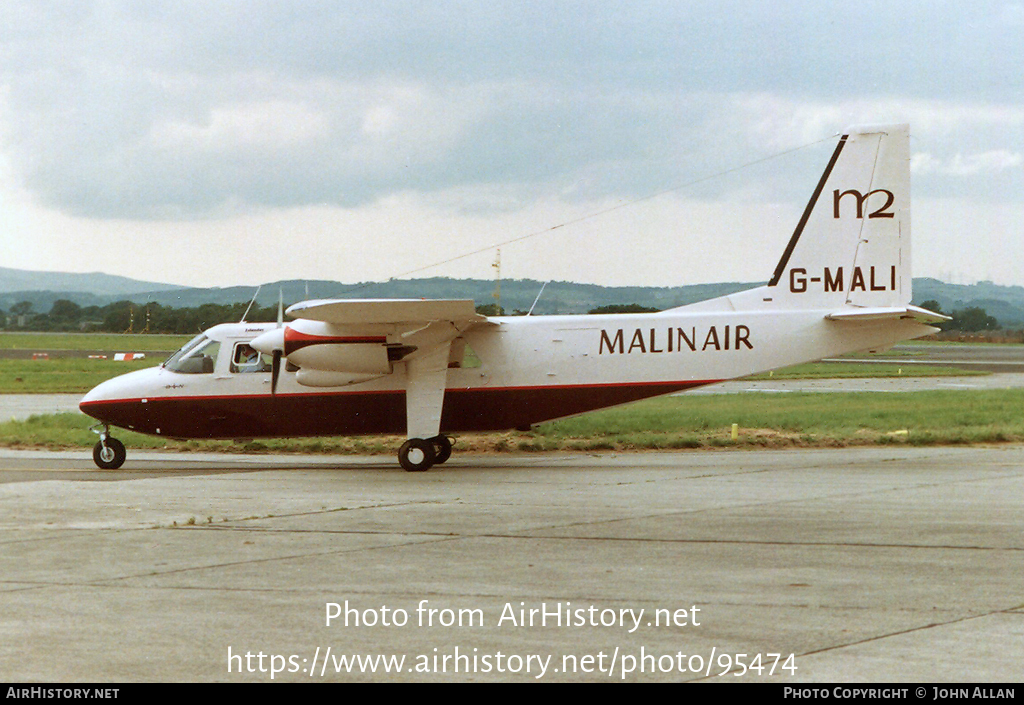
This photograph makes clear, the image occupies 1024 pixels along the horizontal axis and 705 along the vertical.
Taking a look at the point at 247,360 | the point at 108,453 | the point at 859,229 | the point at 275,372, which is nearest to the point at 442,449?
the point at 275,372

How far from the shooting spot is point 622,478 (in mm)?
17156

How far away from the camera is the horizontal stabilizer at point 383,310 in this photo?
17.7 m

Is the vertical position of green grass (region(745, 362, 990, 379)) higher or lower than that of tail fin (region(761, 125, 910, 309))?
lower

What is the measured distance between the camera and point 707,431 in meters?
25.1

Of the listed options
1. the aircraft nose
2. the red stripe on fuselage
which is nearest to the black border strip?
the red stripe on fuselage

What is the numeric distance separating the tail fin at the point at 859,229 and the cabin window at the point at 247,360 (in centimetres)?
980

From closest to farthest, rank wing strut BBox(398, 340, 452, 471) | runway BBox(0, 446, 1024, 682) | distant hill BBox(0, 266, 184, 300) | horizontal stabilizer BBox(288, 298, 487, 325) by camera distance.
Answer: runway BBox(0, 446, 1024, 682) → horizontal stabilizer BBox(288, 298, 487, 325) → wing strut BBox(398, 340, 452, 471) → distant hill BBox(0, 266, 184, 300)

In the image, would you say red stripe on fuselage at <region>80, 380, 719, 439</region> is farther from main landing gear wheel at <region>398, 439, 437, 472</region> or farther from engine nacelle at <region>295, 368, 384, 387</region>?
main landing gear wheel at <region>398, 439, 437, 472</region>

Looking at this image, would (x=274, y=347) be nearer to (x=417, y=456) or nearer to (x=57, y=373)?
(x=417, y=456)

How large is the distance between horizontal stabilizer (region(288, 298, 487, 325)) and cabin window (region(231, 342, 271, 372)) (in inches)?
94.0

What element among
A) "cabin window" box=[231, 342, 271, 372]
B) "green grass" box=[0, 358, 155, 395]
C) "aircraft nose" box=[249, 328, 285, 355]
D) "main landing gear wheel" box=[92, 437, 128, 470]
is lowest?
"main landing gear wheel" box=[92, 437, 128, 470]

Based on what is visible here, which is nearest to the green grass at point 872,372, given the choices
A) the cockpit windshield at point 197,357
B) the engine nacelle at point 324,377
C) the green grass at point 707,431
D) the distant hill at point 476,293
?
the green grass at point 707,431

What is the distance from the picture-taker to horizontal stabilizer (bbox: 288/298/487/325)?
17.7 m

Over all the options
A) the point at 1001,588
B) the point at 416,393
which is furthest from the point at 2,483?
the point at 1001,588
